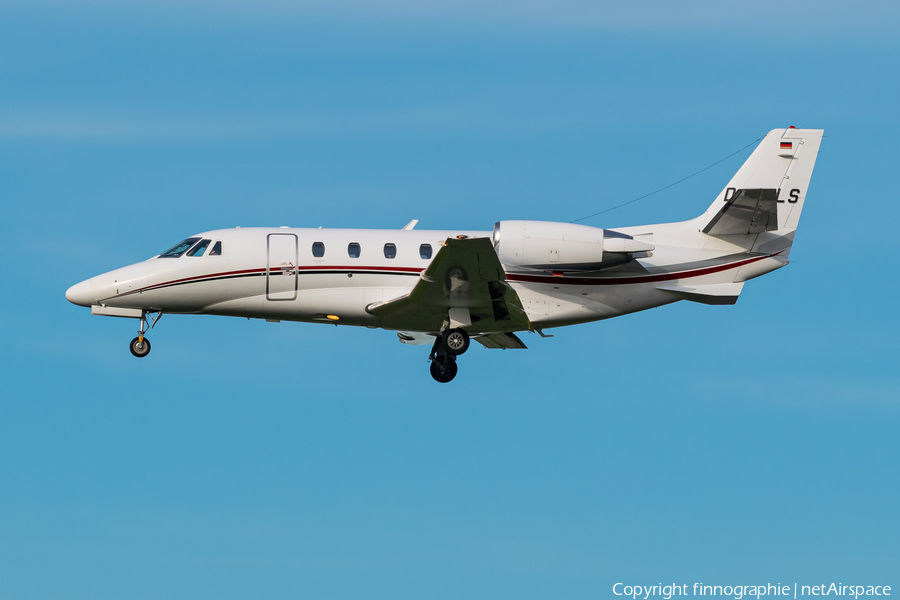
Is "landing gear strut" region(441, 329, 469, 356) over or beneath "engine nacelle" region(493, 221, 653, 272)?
beneath

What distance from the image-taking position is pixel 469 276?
2053 cm

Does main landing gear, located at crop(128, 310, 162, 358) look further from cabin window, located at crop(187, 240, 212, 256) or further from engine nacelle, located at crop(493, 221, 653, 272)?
engine nacelle, located at crop(493, 221, 653, 272)

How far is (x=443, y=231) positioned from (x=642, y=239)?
4.79m

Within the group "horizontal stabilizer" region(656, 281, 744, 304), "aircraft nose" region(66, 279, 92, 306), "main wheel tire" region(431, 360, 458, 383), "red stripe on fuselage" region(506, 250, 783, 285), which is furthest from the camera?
"main wheel tire" region(431, 360, 458, 383)

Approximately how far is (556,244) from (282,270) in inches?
243

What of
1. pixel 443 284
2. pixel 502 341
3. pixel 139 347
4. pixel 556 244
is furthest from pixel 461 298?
pixel 139 347

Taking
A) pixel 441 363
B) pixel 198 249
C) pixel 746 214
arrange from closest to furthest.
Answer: pixel 746 214
pixel 198 249
pixel 441 363

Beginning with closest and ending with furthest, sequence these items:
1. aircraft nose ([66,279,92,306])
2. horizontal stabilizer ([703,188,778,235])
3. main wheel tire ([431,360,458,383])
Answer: horizontal stabilizer ([703,188,778,235]) < aircraft nose ([66,279,92,306]) < main wheel tire ([431,360,458,383])

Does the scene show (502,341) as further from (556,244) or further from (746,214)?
(746,214)

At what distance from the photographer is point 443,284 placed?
816 inches

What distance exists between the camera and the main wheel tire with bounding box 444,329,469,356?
2191 cm

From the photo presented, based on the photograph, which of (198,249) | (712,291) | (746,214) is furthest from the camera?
(712,291)

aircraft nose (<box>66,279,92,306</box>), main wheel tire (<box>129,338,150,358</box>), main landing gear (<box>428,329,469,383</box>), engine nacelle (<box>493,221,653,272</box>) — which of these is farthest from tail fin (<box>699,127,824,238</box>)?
aircraft nose (<box>66,279,92,306</box>)

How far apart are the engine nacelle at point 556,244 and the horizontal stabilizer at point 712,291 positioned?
203cm
